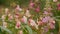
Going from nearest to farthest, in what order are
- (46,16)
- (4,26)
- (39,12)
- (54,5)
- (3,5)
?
(4,26)
(46,16)
(39,12)
(54,5)
(3,5)

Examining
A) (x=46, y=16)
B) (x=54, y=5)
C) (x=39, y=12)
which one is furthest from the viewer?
(x=54, y=5)

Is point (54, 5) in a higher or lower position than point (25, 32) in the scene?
higher

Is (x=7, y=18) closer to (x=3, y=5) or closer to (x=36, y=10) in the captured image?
(x=36, y=10)

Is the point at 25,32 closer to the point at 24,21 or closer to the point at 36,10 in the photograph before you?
the point at 24,21

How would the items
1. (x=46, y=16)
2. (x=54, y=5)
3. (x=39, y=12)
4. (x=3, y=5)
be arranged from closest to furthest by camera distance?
(x=46, y=16) → (x=39, y=12) → (x=54, y=5) → (x=3, y=5)

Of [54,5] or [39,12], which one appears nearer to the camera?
[39,12]

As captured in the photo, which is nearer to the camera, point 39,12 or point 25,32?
point 25,32

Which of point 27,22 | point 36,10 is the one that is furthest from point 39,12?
point 27,22

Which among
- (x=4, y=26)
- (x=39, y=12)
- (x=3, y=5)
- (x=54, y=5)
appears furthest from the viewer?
(x=3, y=5)

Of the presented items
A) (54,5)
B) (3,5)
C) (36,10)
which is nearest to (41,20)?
(36,10)
